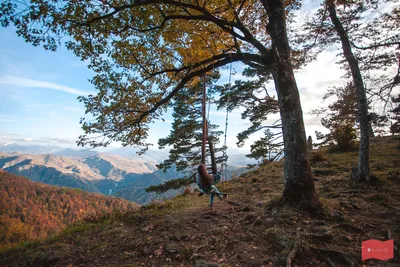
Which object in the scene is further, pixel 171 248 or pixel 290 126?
pixel 290 126

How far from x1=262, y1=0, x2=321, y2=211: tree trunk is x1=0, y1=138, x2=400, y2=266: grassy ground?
0.50m

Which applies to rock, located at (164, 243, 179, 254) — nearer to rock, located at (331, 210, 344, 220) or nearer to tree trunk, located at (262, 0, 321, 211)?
tree trunk, located at (262, 0, 321, 211)

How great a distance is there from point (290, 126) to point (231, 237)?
3506 mm

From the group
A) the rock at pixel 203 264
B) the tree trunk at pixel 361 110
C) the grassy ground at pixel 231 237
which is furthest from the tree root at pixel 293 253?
the tree trunk at pixel 361 110

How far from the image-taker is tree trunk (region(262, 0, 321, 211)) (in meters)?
5.82

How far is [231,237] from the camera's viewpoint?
16.5 ft

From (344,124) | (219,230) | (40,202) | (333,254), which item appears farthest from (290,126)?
(40,202)

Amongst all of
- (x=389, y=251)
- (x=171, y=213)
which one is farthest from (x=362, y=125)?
(x=171, y=213)

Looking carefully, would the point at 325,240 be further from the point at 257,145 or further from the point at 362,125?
the point at 257,145

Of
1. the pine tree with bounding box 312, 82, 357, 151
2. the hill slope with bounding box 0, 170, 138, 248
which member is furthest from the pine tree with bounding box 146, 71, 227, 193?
the hill slope with bounding box 0, 170, 138, 248

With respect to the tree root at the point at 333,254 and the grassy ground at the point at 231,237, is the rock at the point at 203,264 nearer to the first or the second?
the grassy ground at the point at 231,237

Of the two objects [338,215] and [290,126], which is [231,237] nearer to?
[338,215]

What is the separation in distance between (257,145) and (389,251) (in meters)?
15.0

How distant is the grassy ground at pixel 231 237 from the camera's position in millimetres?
4070
